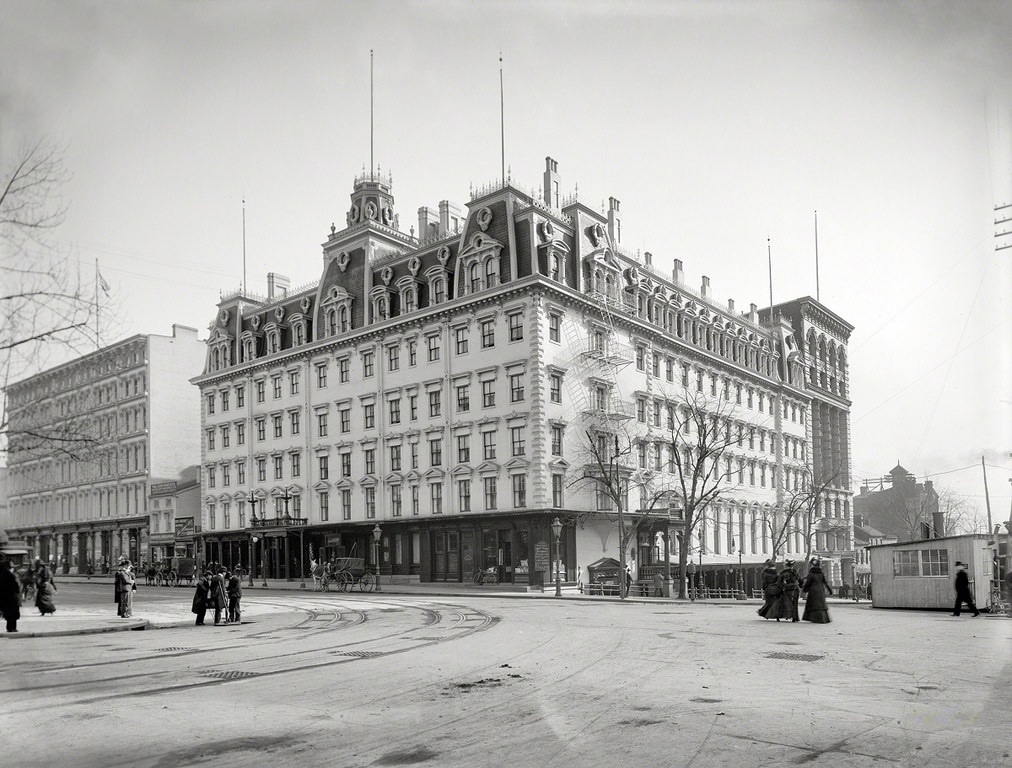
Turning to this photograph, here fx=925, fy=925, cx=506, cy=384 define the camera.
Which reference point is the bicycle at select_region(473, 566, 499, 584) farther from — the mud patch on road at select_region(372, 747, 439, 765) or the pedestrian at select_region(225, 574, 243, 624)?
the mud patch on road at select_region(372, 747, 439, 765)

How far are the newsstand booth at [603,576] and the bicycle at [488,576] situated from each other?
4530 mm

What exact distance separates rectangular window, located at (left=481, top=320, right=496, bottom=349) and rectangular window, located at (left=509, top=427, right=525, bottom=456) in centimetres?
458

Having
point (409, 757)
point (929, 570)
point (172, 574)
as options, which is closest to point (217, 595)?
point (409, 757)

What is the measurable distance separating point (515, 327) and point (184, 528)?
34.1 m

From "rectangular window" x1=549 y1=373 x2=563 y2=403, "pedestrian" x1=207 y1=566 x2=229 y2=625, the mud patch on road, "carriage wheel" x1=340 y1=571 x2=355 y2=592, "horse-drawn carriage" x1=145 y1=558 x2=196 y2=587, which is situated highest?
"rectangular window" x1=549 y1=373 x2=563 y2=403

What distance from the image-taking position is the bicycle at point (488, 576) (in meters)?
44.9

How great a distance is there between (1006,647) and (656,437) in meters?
37.1

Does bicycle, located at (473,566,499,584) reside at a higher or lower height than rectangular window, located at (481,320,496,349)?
lower

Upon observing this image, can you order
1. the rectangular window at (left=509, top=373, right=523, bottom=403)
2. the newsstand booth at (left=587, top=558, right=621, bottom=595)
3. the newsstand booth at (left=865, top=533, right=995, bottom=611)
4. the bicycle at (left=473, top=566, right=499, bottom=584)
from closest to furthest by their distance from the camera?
1. the newsstand booth at (left=865, top=533, right=995, bottom=611)
2. the newsstand booth at (left=587, top=558, right=621, bottom=595)
3. the bicycle at (left=473, top=566, right=499, bottom=584)
4. the rectangular window at (left=509, top=373, right=523, bottom=403)

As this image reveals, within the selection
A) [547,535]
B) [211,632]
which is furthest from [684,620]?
[547,535]

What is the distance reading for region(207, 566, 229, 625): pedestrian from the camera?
906 inches

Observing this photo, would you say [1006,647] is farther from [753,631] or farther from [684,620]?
[684,620]

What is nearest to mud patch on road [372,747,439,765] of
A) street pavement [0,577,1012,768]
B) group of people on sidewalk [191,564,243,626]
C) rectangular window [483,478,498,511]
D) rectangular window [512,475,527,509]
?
street pavement [0,577,1012,768]

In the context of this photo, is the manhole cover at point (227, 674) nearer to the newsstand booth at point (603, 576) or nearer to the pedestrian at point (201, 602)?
the pedestrian at point (201, 602)
